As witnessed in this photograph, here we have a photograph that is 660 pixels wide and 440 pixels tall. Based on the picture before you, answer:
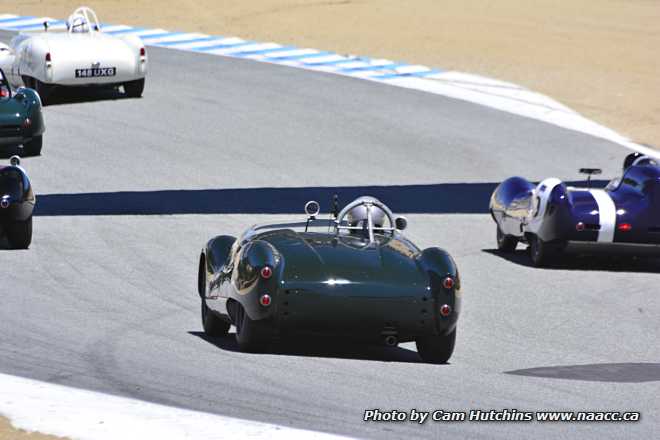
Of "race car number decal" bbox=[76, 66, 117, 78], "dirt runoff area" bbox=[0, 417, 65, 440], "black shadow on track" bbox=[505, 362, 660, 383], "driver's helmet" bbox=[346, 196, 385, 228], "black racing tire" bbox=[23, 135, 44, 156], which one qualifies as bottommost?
"black racing tire" bbox=[23, 135, 44, 156]

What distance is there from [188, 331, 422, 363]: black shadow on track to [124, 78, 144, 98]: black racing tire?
14985mm

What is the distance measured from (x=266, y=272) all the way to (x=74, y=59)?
48.4 feet

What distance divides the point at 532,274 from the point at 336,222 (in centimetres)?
433

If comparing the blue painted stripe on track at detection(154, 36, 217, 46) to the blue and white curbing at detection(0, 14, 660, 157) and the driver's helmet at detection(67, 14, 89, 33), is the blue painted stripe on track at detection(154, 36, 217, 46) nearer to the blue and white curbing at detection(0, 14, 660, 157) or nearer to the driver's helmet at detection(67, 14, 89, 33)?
the blue and white curbing at detection(0, 14, 660, 157)

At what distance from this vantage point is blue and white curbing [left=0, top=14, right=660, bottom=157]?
25.6 metres

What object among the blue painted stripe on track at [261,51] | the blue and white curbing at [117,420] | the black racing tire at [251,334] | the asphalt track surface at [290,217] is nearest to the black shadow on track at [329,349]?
the asphalt track surface at [290,217]

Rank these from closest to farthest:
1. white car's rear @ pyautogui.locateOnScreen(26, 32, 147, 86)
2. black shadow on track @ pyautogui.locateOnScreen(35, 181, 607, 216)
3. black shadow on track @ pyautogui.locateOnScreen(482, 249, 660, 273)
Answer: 1. black shadow on track @ pyautogui.locateOnScreen(482, 249, 660, 273)
2. black shadow on track @ pyautogui.locateOnScreen(35, 181, 607, 216)
3. white car's rear @ pyautogui.locateOnScreen(26, 32, 147, 86)

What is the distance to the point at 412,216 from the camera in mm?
17234

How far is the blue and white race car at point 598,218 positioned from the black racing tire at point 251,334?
18.0 feet

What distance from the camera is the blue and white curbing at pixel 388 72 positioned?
25.6 m

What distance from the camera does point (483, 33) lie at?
113 feet

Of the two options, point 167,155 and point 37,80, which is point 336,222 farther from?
point 37,80

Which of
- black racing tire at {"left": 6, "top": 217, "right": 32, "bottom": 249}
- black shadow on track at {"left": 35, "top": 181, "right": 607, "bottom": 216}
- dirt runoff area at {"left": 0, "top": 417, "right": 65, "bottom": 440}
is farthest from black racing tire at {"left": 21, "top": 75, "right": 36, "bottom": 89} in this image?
dirt runoff area at {"left": 0, "top": 417, "right": 65, "bottom": 440}

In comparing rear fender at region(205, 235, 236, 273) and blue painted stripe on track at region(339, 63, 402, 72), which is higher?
rear fender at region(205, 235, 236, 273)
